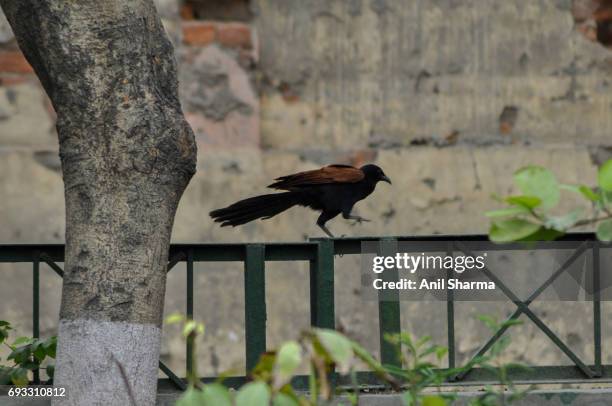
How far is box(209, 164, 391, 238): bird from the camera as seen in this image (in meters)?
5.70

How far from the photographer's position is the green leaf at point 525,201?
176 cm

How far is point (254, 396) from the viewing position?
1.65 m

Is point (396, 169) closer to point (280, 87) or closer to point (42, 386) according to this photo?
point (280, 87)

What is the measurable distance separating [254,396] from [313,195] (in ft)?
14.0

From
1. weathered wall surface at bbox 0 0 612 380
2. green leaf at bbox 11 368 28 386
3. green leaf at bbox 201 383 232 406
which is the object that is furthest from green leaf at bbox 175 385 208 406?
weathered wall surface at bbox 0 0 612 380

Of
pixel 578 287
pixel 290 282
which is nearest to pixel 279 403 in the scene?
pixel 578 287

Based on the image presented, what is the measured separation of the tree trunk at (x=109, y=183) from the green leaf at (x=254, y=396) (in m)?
2.02

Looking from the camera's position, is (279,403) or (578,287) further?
(578,287)

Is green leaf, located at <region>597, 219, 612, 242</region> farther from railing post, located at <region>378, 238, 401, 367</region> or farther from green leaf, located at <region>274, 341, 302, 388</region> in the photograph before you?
railing post, located at <region>378, 238, 401, 367</region>

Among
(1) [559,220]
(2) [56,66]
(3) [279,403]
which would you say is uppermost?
(2) [56,66]

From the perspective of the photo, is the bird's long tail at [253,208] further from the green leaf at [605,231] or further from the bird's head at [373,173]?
the green leaf at [605,231]

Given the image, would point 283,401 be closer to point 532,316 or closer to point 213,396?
point 213,396

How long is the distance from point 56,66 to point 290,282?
3720mm

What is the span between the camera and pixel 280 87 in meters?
7.37
